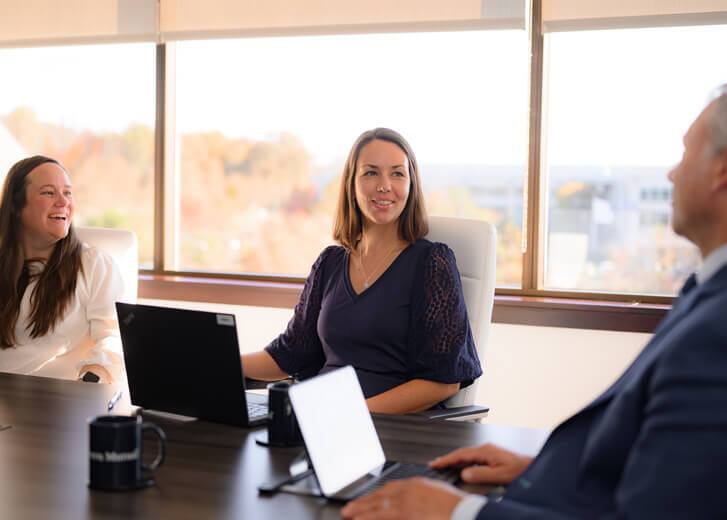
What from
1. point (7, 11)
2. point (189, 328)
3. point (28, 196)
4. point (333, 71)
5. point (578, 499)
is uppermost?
point (7, 11)

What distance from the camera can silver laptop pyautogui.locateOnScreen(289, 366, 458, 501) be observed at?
4.66 ft

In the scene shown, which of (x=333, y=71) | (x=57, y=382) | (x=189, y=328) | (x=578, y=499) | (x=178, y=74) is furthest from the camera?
(x=178, y=74)

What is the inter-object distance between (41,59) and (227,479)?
3777 mm

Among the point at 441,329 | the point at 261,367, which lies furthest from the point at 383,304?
the point at 261,367

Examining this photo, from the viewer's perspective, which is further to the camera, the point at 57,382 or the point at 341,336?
the point at 341,336

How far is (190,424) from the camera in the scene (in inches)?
73.5

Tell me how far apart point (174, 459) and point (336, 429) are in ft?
1.05

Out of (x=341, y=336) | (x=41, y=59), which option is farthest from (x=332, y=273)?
(x=41, y=59)

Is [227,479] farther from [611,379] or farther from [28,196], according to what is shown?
[611,379]

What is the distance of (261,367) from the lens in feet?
8.64

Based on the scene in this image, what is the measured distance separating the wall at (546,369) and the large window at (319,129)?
332 mm

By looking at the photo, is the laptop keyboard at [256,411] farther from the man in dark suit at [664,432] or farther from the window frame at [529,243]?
the window frame at [529,243]

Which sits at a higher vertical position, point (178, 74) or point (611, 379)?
point (178, 74)

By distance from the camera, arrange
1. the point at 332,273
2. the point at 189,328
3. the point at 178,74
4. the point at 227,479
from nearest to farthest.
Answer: the point at 227,479
the point at 189,328
the point at 332,273
the point at 178,74
